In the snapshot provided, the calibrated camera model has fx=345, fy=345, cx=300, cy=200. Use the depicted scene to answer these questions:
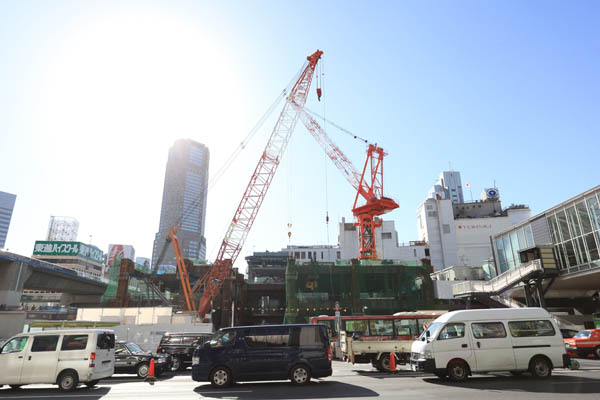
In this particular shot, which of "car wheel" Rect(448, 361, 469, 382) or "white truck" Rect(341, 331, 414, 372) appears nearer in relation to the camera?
"car wheel" Rect(448, 361, 469, 382)

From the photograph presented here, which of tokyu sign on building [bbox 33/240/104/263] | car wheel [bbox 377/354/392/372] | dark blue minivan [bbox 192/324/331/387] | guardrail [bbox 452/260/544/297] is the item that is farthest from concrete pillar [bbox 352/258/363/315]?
tokyu sign on building [bbox 33/240/104/263]

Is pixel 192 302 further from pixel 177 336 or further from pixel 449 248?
pixel 449 248

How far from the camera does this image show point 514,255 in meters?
39.0

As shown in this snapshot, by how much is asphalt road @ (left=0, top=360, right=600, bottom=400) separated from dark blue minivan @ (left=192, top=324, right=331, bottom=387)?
0.39 m

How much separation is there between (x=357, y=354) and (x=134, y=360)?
11.4 metres

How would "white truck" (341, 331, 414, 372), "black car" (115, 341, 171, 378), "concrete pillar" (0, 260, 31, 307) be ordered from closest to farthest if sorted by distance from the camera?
"black car" (115, 341, 171, 378) → "white truck" (341, 331, 414, 372) → "concrete pillar" (0, 260, 31, 307)

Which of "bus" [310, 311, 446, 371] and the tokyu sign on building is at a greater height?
the tokyu sign on building

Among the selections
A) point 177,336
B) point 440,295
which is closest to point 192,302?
point 177,336

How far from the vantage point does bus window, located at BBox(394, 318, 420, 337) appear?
20000 mm

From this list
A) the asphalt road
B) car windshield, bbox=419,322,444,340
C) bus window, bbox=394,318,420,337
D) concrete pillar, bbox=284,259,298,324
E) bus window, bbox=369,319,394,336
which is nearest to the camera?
the asphalt road

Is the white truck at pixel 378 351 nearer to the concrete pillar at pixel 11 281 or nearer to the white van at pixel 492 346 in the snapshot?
the white van at pixel 492 346

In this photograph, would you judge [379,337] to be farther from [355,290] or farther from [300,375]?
[355,290]

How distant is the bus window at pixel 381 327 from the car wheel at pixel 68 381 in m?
14.5

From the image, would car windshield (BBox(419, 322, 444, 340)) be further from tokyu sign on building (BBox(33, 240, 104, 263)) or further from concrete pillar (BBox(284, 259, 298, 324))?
tokyu sign on building (BBox(33, 240, 104, 263))
